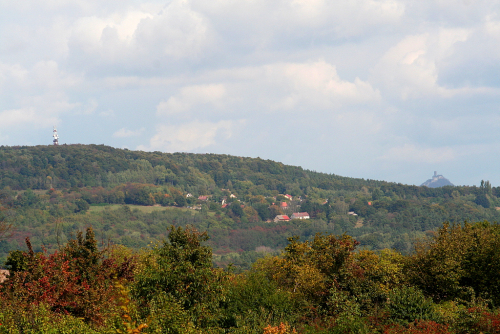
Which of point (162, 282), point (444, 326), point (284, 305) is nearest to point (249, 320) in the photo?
point (284, 305)

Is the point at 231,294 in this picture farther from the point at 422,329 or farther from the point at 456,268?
the point at 456,268

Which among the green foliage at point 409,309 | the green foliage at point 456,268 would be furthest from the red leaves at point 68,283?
the green foliage at point 456,268

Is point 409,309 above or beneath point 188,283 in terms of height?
beneath

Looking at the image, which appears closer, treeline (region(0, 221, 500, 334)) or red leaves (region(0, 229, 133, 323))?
treeline (region(0, 221, 500, 334))

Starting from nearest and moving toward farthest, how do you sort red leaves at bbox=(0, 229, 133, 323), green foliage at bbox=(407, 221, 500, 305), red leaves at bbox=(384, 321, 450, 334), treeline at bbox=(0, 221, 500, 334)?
treeline at bbox=(0, 221, 500, 334), red leaves at bbox=(384, 321, 450, 334), red leaves at bbox=(0, 229, 133, 323), green foliage at bbox=(407, 221, 500, 305)

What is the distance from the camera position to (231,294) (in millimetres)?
32594

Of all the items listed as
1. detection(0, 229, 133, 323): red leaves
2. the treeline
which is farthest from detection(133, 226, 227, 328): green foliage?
detection(0, 229, 133, 323): red leaves

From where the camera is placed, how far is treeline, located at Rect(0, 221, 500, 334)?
2486 centimetres

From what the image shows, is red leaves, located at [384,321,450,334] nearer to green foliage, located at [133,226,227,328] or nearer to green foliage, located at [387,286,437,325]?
green foliage, located at [387,286,437,325]

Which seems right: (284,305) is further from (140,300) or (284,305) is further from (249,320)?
(140,300)

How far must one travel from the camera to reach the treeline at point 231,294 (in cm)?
2486

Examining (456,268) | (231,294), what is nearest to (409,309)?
(231,294)

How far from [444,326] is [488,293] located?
15.0 metres

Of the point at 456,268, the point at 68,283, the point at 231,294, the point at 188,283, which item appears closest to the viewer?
the point at 68,283
